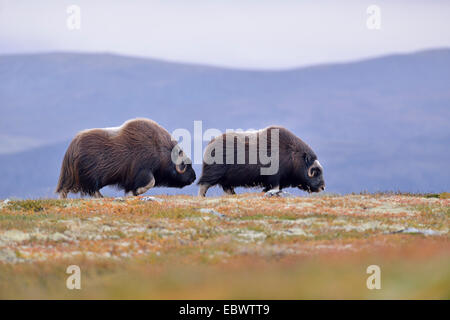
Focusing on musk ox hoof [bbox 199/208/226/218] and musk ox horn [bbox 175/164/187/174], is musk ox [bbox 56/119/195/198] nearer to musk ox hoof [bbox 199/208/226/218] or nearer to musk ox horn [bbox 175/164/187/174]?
musk ox horn [bbox 175/164/187/174]

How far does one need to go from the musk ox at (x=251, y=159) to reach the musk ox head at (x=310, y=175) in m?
0.25

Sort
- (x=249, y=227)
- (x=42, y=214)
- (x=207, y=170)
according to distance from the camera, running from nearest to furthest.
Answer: (x=249, y=227) → (x=42, y=214) → (x=207, y=170)

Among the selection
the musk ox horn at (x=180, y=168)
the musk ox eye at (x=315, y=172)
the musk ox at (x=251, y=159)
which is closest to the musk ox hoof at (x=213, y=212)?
the musk ox at (x=251, y=159)

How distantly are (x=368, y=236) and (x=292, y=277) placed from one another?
476 centimetres

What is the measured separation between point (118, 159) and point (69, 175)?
1.69m

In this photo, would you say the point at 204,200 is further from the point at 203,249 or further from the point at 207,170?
the point at 203,249

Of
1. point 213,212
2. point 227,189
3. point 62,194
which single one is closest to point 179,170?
point 227,189

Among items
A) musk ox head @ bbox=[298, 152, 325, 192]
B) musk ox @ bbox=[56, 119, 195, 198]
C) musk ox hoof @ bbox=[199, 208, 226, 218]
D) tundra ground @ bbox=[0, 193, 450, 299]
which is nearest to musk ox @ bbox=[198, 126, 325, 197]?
musk ox head @ bbox=[298, 152, 325, 192]

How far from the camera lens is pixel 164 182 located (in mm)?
24766

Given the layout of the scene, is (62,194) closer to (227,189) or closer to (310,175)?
(227,189)

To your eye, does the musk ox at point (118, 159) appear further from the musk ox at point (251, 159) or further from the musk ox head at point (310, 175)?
the musk ox head at point (310, 175)

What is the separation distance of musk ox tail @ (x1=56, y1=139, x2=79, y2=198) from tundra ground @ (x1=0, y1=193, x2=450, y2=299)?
11.1 ft
